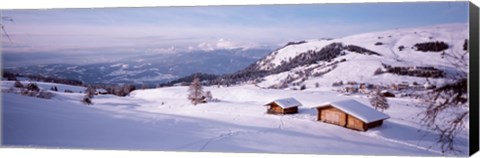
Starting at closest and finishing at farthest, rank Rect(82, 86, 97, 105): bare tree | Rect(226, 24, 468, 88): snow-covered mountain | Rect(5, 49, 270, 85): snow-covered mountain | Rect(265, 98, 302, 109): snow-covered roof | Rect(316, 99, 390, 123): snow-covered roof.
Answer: Rect(226, 24, 468, 88): snow-covered mountain
Rect(316, 99, 390, 123): snow-covered roof
Rect(265, 98, 302, 109): snow-covered roof
Rect(5, 49, 270, 85): snow-covered mountain
Rect(82, 86, 97, 105): bare tree

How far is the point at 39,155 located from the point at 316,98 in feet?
14.5

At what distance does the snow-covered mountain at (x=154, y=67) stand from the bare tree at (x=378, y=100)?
1.80 metres

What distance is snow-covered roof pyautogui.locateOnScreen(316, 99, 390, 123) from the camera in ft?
A: 28.6

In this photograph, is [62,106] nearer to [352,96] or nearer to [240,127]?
[240,127]

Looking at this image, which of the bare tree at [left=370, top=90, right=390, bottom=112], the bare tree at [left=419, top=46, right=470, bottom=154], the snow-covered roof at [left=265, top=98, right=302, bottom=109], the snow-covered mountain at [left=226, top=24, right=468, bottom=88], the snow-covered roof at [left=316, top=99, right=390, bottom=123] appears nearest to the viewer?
the bare tree at [left=419, top=46, right=470, bottom=154]

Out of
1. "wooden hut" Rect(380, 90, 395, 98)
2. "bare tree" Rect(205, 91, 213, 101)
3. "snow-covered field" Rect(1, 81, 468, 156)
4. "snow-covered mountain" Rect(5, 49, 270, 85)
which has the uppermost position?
"snow-covered mountain" Rect(5, 49, 270, 85)

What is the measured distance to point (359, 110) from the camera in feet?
29.3

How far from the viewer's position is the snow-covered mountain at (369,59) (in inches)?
331

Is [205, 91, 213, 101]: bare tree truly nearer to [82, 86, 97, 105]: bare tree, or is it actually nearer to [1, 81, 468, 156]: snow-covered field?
[1, 81, 468, 156]: snow-covered field

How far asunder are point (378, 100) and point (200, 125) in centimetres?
279

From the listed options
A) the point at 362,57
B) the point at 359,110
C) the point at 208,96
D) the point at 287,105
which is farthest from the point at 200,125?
the point at 362,57

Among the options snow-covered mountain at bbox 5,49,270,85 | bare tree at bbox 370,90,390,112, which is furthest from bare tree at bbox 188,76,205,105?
bare tree at bbox 370,90,390,112

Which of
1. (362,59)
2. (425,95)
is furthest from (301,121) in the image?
(425,95)

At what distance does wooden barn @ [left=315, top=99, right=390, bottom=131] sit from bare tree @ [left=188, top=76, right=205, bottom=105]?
1.88 meters
